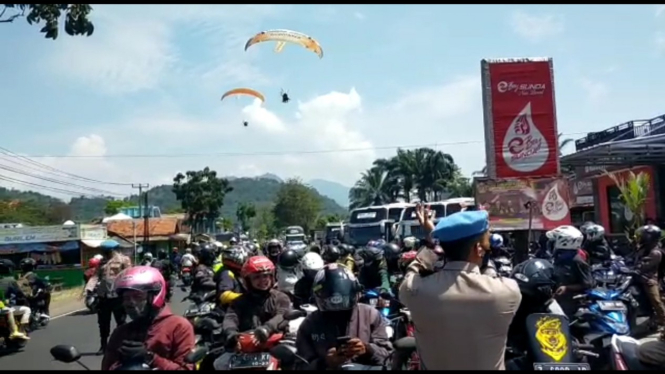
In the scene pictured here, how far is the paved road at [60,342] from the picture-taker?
1063 centimetres

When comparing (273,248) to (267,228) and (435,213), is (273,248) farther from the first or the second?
(267,228)

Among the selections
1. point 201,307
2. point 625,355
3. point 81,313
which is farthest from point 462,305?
point 81,313

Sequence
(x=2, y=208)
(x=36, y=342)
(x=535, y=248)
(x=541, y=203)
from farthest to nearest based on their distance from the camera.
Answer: (x=2, y=208), (x=535, y=248), (x=541, y=203), (x=36, y=342)

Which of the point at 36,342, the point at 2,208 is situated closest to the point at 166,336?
the point at 36,342

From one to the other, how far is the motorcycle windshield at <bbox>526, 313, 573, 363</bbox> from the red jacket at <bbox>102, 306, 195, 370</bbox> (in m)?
2.30

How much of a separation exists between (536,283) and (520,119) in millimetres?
12185

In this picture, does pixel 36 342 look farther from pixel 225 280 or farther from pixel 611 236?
pixel 611 236

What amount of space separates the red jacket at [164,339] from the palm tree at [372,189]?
65553 millimetres

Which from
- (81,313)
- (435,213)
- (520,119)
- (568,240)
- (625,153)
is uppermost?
(520,119)

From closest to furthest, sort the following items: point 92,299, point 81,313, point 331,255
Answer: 1. point 331,255
2. point 92,299
3. point 81,313

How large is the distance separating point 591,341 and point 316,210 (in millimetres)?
95212

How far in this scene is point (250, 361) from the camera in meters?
4.52

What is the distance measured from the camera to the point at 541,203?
16.3 meters

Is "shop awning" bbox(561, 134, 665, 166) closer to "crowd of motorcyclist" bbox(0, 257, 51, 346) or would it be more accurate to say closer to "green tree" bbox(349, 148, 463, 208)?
"crowd of motorcyclist" bbox(0, 257, 51, 346)
